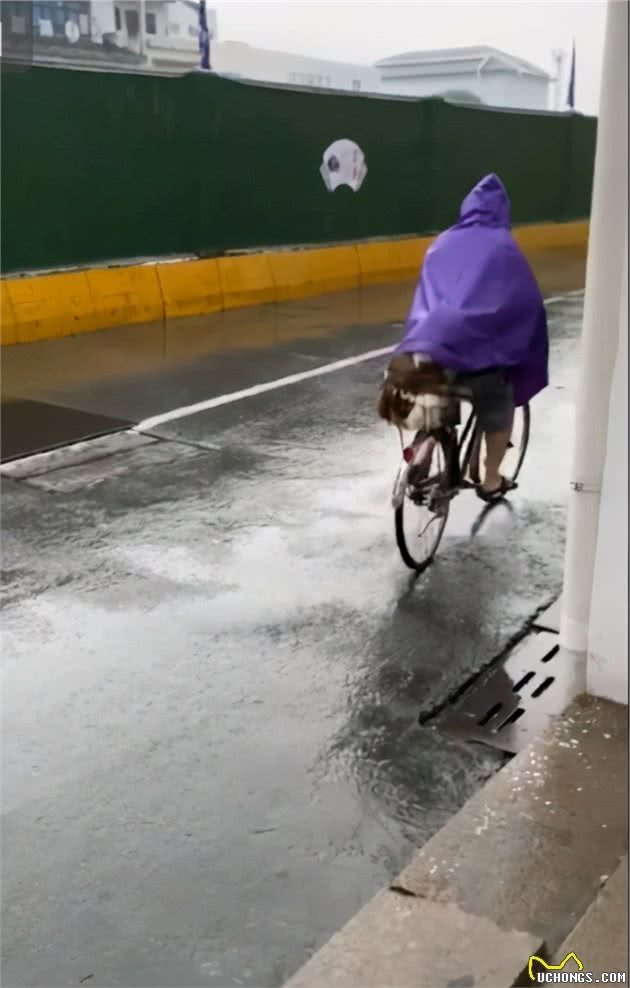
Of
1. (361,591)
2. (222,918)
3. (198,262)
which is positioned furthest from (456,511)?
(198,262)

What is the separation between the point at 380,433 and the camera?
290 inches

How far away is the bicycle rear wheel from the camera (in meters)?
4.91

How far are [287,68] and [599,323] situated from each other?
41.3 ft

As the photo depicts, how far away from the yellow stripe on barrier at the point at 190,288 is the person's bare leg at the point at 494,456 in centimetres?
621

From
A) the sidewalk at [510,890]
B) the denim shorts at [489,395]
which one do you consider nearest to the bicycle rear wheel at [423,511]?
the denim shorts at [489,395]

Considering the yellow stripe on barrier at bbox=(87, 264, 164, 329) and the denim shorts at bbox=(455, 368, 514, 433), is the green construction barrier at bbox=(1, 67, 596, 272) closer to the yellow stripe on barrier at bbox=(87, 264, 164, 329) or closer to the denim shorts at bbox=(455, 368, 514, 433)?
the yellow stripe on barrier at bbox=(87, 264, 164, 329)

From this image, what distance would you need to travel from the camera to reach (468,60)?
857 inches

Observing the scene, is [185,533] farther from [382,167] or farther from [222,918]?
[382,167]

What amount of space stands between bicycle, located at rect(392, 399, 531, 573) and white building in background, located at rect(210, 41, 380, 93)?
9010 mm

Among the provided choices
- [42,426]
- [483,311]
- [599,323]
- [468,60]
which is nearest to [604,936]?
[599,323]

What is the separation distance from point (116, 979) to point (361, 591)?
2464 mm

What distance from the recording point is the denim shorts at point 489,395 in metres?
4.64

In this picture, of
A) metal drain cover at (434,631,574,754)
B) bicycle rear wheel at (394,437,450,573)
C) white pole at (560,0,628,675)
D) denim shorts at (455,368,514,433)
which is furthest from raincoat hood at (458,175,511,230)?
metal drain cover at (434,631,574,754)

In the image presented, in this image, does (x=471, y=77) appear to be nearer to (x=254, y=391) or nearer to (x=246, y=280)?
(x=246, y=280)
